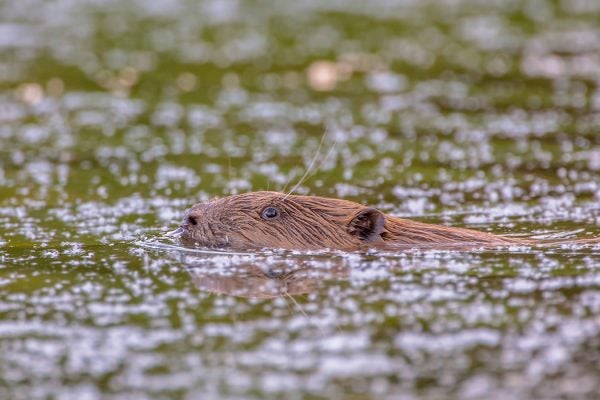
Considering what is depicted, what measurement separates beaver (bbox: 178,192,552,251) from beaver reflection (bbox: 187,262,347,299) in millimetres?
492

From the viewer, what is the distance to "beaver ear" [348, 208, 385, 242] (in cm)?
876

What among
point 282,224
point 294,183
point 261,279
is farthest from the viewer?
point 294,183

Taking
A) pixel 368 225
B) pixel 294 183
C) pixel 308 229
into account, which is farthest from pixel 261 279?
pixel 294 183

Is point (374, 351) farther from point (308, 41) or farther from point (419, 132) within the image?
point (308, 41)

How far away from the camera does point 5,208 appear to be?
11.0 meters

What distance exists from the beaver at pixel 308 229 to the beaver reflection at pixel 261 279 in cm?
49

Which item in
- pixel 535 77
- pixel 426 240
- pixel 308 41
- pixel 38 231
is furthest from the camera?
pixel 308 41

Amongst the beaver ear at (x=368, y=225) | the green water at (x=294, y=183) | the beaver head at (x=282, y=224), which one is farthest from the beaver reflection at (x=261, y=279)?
the beaver ear at (x=368, y=225)

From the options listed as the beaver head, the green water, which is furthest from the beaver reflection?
the beaver head

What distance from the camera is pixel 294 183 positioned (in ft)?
39.7

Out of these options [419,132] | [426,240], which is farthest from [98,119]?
[426,240]

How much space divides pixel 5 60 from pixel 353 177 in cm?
794

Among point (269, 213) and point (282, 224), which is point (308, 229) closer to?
point (282, 224)

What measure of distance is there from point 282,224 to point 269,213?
5.5 inches
